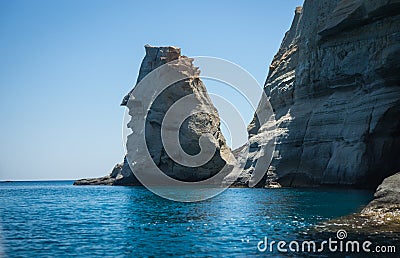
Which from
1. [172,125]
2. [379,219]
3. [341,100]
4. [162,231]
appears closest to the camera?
[379,219]

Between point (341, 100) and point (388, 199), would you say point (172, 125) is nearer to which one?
point (341, 100)

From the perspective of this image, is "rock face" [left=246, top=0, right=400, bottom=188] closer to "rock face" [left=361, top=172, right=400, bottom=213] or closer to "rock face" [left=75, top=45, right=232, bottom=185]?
"rock face" [left=75, top=45, right=232, bottom=185]

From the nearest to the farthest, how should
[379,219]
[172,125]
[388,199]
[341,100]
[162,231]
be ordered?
[379,219] → [162,231] → [388,199] → [341,100] → [172,125]

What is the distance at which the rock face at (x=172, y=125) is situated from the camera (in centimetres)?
7775

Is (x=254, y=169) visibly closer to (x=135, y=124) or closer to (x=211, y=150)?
(x=211, y=150)

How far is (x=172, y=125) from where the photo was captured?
259 ft

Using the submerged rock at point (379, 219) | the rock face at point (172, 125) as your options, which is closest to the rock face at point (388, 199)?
the submerged rock at point (379, 219)

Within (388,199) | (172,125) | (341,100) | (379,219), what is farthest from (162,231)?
(172,125)

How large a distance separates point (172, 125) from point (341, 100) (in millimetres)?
37159

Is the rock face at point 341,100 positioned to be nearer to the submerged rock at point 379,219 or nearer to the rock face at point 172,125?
the rock face at point 172,125

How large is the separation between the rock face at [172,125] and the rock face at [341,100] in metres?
17.8

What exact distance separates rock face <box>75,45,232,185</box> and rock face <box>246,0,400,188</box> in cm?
1783

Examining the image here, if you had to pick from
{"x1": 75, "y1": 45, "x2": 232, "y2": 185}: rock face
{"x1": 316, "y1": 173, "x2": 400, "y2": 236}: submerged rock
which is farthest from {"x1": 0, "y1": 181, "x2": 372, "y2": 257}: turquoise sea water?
{"x1": 75, "y1": 45, "x2": 232, "y2": 185}: rock face

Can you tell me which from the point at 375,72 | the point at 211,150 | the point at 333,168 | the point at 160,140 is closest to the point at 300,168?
the point at 333,168
